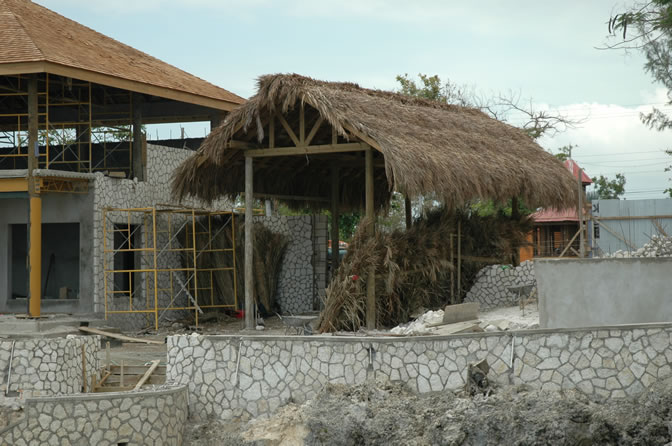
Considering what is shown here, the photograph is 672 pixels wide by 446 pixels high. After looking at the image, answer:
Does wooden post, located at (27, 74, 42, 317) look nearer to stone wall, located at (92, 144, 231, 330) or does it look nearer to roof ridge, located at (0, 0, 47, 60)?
roof ridge, located at (0, 0, 47, 60)

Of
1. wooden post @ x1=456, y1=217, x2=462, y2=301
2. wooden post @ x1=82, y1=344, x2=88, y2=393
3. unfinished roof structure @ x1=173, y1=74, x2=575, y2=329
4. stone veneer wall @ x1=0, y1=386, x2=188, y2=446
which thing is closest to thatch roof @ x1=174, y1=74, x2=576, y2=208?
unfinished roof structure @ x1=173, y1=74, x2=575, y2=329

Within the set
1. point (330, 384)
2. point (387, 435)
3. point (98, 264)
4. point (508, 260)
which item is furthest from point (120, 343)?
point (508, 260)

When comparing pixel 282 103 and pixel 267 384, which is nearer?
pixel 267 384

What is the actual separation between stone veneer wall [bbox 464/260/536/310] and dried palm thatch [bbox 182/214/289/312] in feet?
14.7

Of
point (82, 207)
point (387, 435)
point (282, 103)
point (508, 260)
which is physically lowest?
point (387, 435)

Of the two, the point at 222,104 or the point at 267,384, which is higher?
the point at 222,104

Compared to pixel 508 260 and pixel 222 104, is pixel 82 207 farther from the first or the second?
pixel 508 260

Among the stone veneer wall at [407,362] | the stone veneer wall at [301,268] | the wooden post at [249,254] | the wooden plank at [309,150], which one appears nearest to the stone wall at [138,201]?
the stone veneer wall at [301,268]

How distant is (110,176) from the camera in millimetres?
17688

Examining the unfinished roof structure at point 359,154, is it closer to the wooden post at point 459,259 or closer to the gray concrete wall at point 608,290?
the wooden post at point 459,259

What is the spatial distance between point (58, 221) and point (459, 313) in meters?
8.89

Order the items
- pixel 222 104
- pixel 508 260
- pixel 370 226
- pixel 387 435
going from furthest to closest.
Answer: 1. pixel 222 104
2. pixel 508 260
3. pixel 370 226
4. pixel 387 435

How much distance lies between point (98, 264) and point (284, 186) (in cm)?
460

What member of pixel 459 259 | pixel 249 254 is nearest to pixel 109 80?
pixel 249 254
